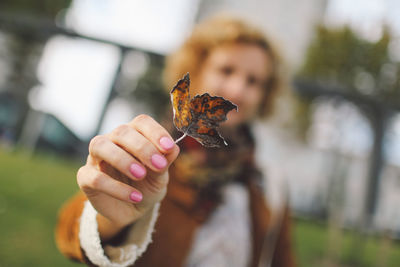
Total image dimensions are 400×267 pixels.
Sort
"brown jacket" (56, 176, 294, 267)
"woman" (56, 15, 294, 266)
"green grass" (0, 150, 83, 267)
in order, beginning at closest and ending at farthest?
"brown jacket" (56, 176, 294, 267) → "woman" (56, 15, 294, 266) → "green grass" (0, 150, 83, 267)

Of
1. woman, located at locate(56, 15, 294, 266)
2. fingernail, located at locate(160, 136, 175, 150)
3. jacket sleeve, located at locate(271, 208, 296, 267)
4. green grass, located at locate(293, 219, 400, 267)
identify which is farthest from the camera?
green grass, located at locate(293, 219, 400, 267)

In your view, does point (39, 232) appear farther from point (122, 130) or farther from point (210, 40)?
point (122, 130)

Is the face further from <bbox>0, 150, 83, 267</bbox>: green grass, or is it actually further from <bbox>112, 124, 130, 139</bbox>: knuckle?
<bbox>0, 150, 83, 267</bbox>: green grass

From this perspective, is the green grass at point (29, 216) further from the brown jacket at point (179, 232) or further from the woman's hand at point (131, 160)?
the woman's hand at point (131, 160)

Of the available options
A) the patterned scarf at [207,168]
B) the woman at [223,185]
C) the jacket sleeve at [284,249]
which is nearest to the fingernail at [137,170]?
the woman at [223,185]

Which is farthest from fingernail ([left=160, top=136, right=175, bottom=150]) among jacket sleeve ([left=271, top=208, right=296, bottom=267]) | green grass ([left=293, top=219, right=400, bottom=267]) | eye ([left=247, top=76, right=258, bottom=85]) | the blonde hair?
green grass ([left=293, top=219, right=400, bottom=267])

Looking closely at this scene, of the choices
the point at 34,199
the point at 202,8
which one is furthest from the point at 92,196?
the point at 202,8
